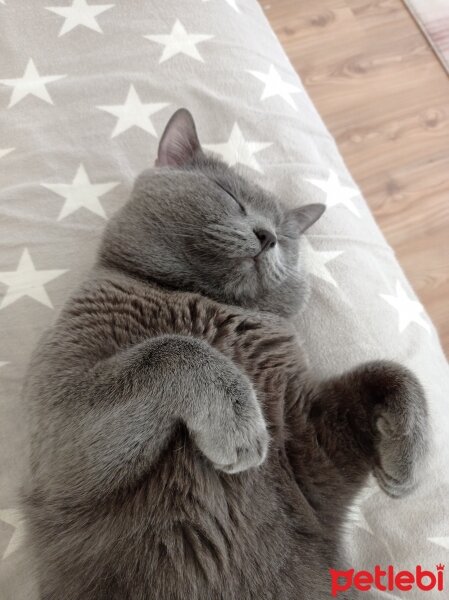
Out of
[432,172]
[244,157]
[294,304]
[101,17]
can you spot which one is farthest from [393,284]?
[101,17]

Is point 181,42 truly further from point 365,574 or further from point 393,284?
point 365,574

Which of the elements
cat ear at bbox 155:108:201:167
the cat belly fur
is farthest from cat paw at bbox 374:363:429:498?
cat ear at bbox 155:108:201:167

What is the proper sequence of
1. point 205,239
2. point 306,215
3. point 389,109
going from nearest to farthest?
point 205,239 < point 306,215 < point 389,109

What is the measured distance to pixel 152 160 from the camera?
1.47m

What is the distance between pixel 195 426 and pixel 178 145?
679mm

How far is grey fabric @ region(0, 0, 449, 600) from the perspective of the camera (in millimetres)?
→ 1179

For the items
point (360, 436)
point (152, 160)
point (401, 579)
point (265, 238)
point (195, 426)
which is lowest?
point (401, 579)

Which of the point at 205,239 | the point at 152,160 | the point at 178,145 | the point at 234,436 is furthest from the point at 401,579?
the point at 152,160

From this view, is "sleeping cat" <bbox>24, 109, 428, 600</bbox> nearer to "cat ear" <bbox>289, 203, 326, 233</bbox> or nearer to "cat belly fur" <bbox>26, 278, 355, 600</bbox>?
"cat belly fur" <bbox>26, 278, 355, 600</bbox>

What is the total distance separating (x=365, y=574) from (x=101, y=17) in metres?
1.51

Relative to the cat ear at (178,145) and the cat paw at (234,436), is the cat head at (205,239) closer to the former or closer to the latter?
the cat ear at (178,145)

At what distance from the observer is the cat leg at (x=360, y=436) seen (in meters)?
0.97

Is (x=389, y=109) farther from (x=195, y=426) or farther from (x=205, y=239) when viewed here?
(x=195, y=426)

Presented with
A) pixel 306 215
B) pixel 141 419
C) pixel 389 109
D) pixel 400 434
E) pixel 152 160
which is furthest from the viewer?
pixel 389 109
